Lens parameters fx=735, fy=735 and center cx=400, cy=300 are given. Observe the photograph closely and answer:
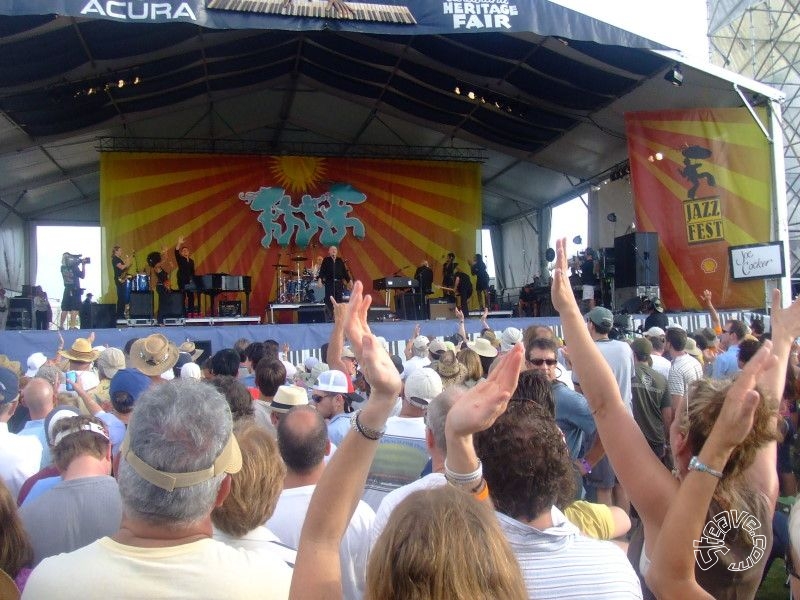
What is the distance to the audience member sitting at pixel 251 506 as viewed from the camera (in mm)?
1592

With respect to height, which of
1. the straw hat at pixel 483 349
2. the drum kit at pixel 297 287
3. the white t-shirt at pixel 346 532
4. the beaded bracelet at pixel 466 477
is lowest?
the white t-shirt at pixel 346 532

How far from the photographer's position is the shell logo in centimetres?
1130

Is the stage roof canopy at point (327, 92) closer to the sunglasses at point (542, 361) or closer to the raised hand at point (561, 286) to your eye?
the sunglasses at point (542, 361)

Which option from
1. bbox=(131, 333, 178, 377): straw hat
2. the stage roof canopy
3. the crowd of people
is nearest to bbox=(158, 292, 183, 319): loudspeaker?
the stage roof canopy

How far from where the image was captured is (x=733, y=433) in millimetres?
1291

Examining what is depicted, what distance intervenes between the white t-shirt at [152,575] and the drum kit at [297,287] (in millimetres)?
12451

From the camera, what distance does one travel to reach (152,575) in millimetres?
1221

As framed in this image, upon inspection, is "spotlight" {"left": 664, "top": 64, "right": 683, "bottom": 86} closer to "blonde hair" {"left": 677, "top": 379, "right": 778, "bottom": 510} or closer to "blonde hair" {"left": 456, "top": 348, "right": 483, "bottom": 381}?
"blonde hair" {"left": 456, "top": 348, "right": 483, "bottom": 381}

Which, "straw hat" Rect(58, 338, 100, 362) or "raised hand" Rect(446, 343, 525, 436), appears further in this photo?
"straw hat" Rect(58, 338, 100, 362)

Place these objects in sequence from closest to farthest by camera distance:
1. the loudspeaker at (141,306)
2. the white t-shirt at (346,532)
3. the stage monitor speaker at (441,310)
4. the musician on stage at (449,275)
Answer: the white t-shirt at (346,532) < the loudspeaker at (141,306) < the stage monitor speaker at (441,310) < the musician on stage at (449,275)

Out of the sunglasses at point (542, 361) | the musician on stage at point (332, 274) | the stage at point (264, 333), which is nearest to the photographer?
the sunglasses at point (542, 361)

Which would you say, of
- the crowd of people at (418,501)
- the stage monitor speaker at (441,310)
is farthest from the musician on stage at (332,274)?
the crowd of people at (418,501)

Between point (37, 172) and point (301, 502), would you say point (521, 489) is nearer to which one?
point (301, 502)

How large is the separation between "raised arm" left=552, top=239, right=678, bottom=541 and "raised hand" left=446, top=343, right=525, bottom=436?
362 millimetres
